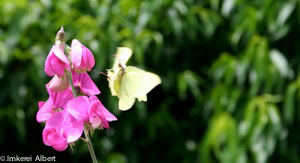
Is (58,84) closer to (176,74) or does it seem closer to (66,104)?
(66,104)

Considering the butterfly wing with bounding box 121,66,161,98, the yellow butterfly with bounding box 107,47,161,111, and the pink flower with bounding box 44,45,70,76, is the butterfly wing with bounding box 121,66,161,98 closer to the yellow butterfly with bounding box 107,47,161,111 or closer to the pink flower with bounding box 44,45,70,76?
the yellow butterfly with bounding box 107,47,161,111

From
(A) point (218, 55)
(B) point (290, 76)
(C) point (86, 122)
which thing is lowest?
(C) point (86, 122)

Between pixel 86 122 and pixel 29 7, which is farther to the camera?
pixel 29 7

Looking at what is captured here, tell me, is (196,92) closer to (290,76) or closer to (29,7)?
(290,76)

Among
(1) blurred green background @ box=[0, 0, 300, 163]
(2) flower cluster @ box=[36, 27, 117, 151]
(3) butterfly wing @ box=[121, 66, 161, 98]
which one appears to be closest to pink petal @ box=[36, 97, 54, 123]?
(2) flower cluster @ box=[36, 27, 117, 151]

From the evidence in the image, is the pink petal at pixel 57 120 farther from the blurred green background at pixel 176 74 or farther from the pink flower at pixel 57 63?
the blurred green background at pixel 176 74

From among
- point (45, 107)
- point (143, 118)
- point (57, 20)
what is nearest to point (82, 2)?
point (57, 20)

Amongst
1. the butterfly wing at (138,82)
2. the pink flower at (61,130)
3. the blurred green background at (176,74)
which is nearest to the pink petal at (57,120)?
the pink flower at (61,130)
